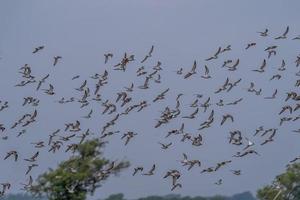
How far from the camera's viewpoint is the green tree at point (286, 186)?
2544 inches

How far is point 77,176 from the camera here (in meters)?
54.1

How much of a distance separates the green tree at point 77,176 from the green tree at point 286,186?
55.8 ft

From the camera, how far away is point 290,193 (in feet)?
221

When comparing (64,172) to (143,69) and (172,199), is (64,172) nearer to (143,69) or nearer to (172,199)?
(143,69)

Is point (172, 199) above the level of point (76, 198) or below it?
above

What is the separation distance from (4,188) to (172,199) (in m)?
93.0

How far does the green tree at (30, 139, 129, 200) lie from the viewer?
174 ft

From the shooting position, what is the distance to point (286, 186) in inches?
2621

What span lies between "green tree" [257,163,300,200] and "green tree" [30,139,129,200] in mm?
17014

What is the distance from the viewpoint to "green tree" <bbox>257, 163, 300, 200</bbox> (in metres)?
64.6

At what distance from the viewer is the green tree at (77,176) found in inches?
2088

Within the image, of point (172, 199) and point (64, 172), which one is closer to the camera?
point (64, 172)

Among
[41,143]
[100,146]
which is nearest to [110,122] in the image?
[41,143]

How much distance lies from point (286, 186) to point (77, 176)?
23994 millimetres
